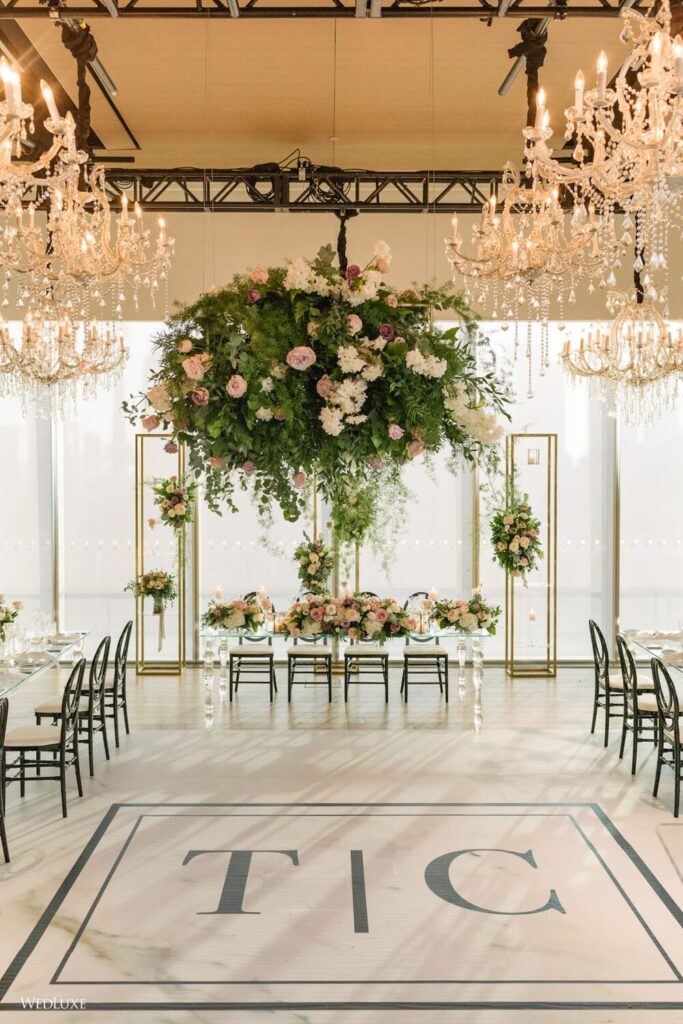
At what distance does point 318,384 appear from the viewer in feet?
10.1

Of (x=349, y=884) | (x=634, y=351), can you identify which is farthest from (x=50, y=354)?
(x=349, y=884)

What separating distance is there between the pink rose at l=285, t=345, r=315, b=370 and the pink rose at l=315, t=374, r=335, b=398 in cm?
6

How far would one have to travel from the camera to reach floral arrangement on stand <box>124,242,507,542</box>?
3068 millimetres

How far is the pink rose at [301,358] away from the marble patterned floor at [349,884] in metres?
2.94

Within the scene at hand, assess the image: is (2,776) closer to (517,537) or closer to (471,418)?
(471,418)

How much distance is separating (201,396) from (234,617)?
6333 millimetres

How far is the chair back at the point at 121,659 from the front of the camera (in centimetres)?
862

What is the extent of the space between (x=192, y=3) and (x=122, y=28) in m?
0.63

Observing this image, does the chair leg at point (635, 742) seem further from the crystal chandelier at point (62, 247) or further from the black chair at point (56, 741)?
the crystal chandelier at point (62, 247)

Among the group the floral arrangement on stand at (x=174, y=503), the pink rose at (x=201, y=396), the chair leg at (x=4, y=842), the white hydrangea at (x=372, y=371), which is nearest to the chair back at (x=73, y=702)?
the chair leg at (x=4, y=842)

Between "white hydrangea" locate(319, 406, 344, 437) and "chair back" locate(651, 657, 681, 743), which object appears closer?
"white hydrangea" locate(319, 406, 344, 437)

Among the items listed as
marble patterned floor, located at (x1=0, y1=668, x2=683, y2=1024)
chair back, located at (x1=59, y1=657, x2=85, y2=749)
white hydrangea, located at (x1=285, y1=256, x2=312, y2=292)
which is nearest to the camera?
white hydrangea, located at (x1=285, y1=256, x2=312, y2=292)

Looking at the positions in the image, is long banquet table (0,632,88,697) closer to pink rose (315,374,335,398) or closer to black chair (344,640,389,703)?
black chair (344,640,389,703)

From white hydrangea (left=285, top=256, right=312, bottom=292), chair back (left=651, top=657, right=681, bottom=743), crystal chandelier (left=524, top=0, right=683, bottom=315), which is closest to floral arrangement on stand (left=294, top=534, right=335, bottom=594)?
chair back (left=651, top=657, right=681, bottom=743)
